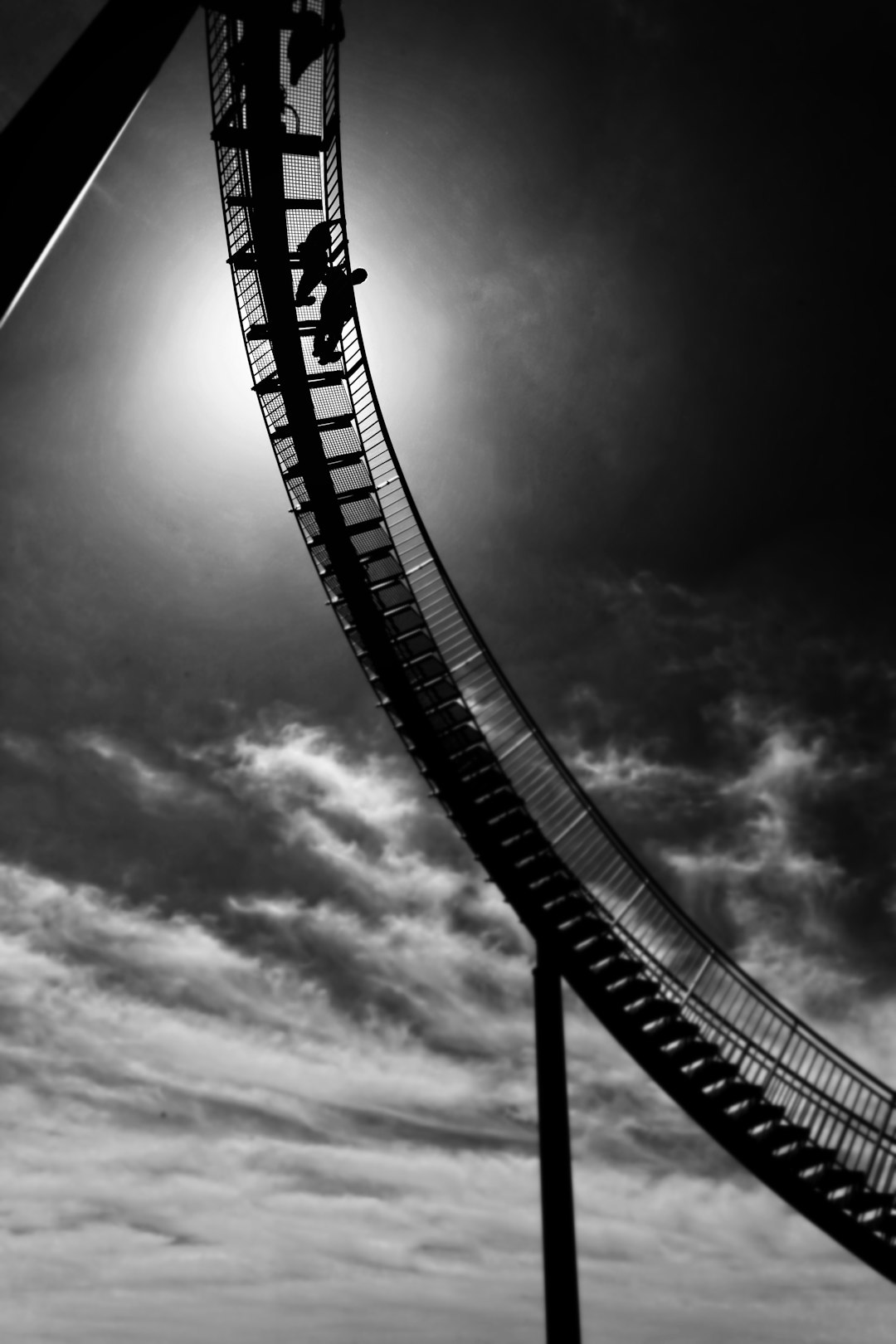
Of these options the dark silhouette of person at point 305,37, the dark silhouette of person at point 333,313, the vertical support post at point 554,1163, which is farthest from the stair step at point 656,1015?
the dark silhouette of person at point 305,37

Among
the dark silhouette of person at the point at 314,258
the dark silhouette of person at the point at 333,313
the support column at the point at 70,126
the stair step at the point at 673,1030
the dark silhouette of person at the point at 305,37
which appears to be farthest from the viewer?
the stair step at the point at 673,1030

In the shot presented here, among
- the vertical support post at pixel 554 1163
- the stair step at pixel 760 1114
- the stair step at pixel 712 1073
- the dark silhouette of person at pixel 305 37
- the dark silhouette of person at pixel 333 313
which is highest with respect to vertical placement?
the dark silhouette of person at pixel 305 37

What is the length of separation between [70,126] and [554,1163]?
1279 centimetres

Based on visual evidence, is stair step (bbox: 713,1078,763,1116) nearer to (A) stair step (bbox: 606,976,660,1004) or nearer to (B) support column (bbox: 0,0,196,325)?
(A) stair step (bbox: 606,976,660,1004)

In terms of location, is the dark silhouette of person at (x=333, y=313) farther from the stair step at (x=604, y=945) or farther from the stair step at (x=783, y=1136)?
the stair step at (x=783, y=1136)

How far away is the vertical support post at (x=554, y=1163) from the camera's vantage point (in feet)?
40.5

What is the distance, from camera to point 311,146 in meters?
12.5

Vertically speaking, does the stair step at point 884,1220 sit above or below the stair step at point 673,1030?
below

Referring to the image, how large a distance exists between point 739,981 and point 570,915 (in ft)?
8.54

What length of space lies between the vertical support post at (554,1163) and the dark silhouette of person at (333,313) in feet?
30.0

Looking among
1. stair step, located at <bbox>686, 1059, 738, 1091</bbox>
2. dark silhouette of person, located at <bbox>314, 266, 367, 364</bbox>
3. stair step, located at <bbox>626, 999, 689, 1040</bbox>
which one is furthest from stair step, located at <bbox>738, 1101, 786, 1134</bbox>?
dark silhouette of person, located at <bbox>314, 266, 367, 364</bbox>

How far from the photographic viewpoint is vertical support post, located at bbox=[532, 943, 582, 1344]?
1235 cm

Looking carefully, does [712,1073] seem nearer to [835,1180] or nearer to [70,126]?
[835,1180]

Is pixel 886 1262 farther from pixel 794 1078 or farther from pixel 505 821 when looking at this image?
pixel 505 821
